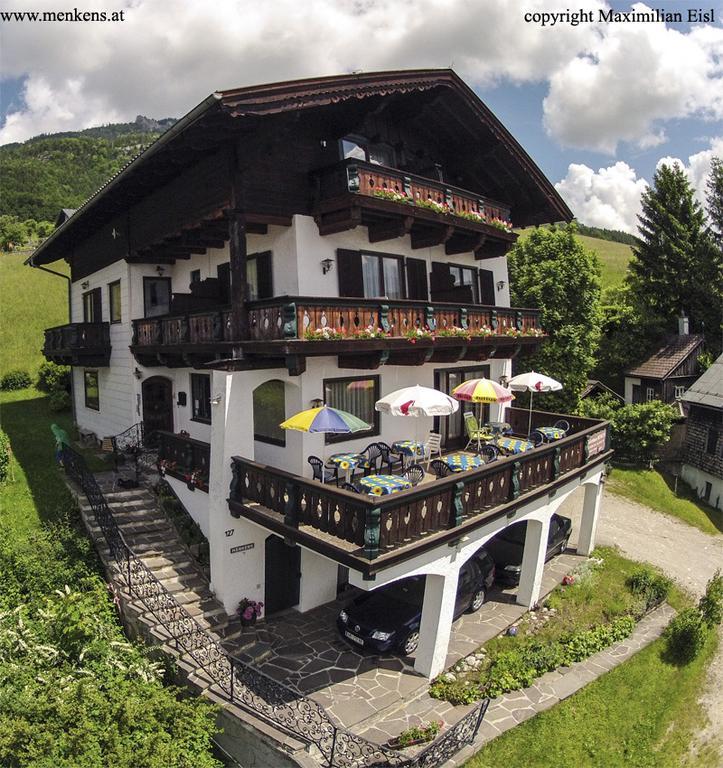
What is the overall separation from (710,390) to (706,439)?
256 centimetres

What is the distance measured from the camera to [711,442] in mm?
27312

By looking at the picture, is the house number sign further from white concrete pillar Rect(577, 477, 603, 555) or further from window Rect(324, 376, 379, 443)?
white concrete pillar Rect(577, 477, 603, 555)

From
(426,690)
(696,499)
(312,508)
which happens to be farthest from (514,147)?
(696,499)

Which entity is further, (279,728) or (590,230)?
(590,230)

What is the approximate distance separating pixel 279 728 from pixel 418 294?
39.6ft

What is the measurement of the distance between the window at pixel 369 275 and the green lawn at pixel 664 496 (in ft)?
55.4

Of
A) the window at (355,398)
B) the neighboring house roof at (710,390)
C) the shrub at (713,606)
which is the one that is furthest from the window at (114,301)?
the neighboring house roof at (710,390)

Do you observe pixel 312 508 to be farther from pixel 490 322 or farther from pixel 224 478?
pixel 490 322

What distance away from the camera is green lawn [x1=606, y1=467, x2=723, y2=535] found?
24500 millimetres

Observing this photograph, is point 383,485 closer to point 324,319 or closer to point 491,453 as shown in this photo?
point 324,319

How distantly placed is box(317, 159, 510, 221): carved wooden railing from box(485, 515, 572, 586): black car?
32.7 feet

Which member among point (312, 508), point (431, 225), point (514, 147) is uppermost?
point (514, 147)

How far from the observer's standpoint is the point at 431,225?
15.7m

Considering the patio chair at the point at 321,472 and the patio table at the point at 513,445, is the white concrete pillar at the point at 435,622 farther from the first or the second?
the patio table at the point at 513,445
